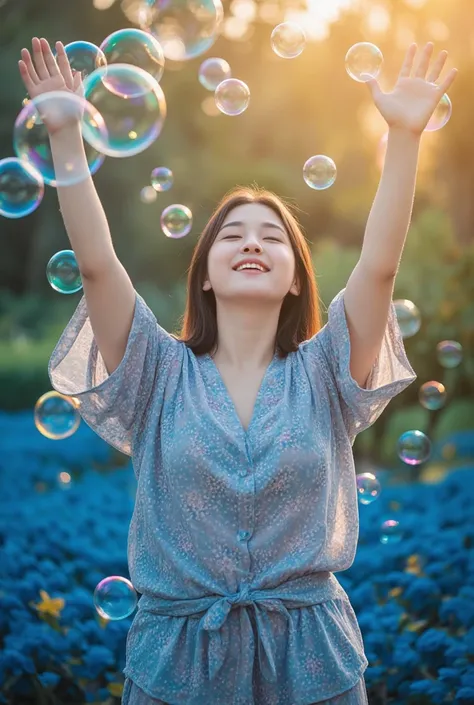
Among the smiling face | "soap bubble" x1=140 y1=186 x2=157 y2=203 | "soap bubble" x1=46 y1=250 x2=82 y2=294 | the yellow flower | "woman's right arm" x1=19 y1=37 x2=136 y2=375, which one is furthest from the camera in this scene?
"soap bubble" x1=140 y1=186 x2=157 y2=203

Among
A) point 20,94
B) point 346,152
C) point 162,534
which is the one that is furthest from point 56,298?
point 162,534

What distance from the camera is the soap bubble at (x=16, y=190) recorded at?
3.03m

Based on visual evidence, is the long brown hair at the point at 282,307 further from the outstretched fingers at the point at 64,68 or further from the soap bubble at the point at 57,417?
the soap bubble at the point at 57,417

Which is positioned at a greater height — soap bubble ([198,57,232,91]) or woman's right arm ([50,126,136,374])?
soap bubble ([198,57,232,91])

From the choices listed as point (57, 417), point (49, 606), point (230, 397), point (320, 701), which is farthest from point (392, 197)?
point (49, 606)

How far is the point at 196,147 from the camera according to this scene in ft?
34.2

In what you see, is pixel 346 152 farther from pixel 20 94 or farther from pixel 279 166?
pixel 20 94

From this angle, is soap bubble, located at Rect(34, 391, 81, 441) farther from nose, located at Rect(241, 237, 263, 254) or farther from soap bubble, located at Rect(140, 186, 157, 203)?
soap bubble, located at Rect(140, 186, 157, 203)

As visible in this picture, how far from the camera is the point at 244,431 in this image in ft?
7.40

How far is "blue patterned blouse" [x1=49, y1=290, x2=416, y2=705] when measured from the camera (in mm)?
2154

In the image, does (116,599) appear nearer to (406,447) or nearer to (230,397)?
(230,397)

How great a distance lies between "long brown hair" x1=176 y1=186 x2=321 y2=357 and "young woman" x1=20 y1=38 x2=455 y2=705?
6cm

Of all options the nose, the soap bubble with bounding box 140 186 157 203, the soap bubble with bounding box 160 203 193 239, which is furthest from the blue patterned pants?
the soap bubble with bounding box 140 186 157 203

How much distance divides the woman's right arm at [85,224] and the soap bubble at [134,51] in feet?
2.53
